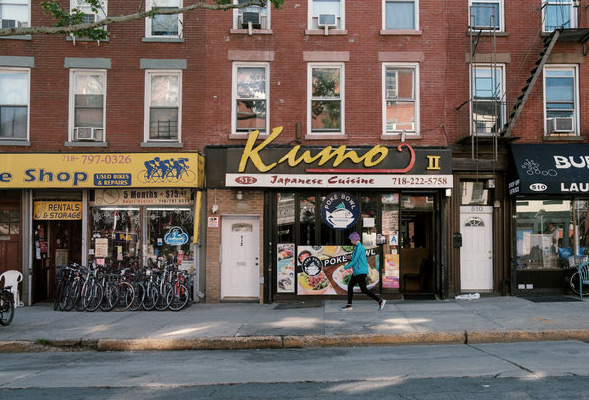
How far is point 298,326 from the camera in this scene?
10141 mm

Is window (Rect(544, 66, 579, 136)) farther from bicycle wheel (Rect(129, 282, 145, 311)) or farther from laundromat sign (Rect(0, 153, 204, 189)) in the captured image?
bicycle wheel (Rect(129, 282, 145, 311))

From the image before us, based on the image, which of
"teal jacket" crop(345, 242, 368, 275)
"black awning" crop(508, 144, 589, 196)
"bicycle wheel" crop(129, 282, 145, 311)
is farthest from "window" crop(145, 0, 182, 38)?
"black awning" crop(508, 144, 589, 196)

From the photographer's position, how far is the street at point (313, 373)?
19.8 feet

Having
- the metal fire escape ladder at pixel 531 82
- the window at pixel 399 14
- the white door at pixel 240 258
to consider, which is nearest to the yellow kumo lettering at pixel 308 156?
the white door at pixel 240 258

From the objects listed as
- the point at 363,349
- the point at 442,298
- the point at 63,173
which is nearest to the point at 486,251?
the point at 442,298

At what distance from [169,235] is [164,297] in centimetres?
187

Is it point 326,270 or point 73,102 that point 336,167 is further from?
point 73,102

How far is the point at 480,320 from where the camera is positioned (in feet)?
34.0

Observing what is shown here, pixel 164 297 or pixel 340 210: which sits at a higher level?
pixel 340 210

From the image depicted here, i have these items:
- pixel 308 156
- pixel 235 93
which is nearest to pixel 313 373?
pixel 308 156

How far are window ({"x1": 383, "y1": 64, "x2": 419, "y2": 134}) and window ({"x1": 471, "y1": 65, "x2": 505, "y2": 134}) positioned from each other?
5.47 feet

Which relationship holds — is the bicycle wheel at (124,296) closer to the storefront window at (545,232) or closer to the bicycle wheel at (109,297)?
the bicycle wheel at (109,297)

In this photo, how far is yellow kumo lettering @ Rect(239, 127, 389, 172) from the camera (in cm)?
1298

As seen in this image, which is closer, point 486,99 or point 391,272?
point 391,272
